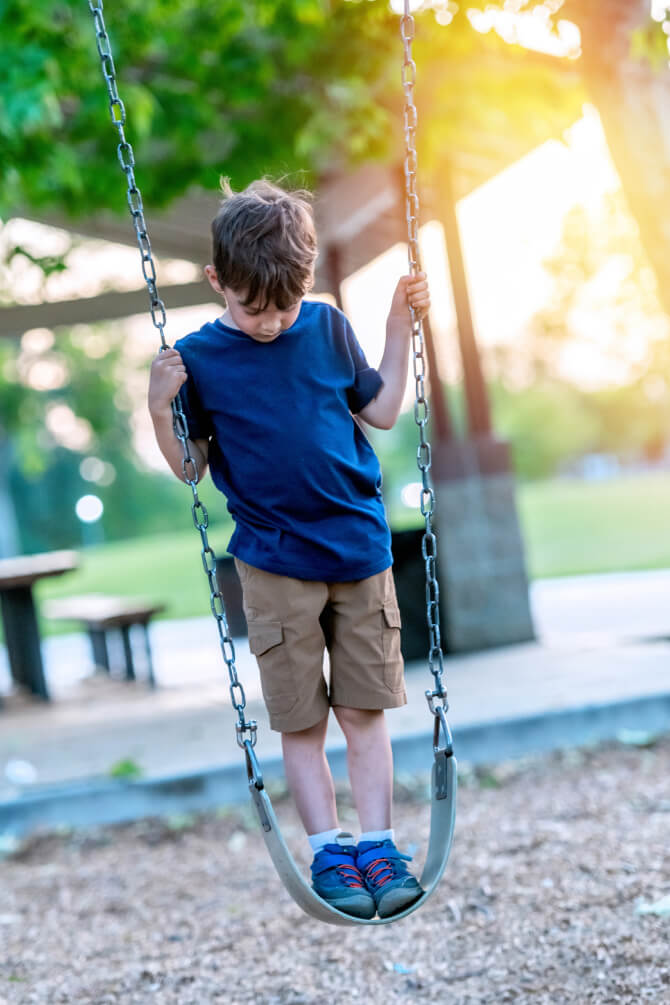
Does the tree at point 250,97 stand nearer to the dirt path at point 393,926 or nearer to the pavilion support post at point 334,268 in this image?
the pavilion support post at point 334,268

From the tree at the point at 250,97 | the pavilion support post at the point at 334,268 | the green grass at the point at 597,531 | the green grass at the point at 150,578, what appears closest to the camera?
the tree at the point at 250,97

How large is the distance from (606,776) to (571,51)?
118 inches

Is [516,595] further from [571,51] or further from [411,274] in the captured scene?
[411,274]

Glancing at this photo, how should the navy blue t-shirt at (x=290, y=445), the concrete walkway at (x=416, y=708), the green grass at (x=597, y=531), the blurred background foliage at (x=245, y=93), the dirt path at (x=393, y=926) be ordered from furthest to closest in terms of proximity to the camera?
the green grass at (x=597, y=531) < the concrete walkway at (x=416, y=708) < the blurred background foliage at (x=245, y=93) < the dirt path at (x=393, y=926) < the navy blue t-shirt at (x=290, y=445)

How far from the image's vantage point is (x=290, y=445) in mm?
2240

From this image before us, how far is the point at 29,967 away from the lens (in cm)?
333

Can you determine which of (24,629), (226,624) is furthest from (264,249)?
(24,629)

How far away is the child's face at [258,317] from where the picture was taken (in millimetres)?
2186

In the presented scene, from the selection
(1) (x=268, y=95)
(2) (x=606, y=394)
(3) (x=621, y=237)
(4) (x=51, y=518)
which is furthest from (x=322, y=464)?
(2) (x=606, y=394)

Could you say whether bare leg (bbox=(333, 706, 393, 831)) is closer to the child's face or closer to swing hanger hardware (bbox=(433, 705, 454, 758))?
swing hanger hardware (bbox=(433, 705, 454, 758))

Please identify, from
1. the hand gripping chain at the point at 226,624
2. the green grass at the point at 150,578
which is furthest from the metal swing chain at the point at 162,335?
the green grass at the point at 150,578

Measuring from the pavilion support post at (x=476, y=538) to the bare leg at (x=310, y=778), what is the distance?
4.68 m

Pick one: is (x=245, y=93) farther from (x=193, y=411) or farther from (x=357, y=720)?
(x=357, y=720)

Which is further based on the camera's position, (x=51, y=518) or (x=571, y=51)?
(x=51, y=518)
